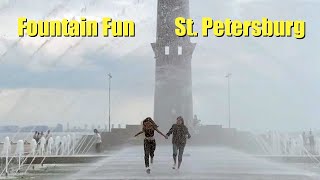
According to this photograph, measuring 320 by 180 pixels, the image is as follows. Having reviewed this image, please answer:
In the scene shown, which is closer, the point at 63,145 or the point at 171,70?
the point at 63,145

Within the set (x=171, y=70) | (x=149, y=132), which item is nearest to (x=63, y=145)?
(x=171, y=70)

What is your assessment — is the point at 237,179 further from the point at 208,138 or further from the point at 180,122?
the point at 208,138

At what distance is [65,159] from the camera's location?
82.9 feet

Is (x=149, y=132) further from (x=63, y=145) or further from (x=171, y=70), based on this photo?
(x=171, y=70)

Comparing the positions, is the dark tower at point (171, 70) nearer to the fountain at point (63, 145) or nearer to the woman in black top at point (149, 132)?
the fountain at point (63, 145)

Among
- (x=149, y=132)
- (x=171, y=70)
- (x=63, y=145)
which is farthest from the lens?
(x=171, y=70)

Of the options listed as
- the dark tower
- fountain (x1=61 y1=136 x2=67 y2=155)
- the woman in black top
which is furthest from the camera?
the dark tower

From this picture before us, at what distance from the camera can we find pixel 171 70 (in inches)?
1877

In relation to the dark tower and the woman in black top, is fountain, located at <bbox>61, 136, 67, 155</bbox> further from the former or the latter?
the woman in black top

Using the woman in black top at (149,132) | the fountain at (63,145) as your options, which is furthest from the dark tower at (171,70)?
the woman in black top at (149,132)

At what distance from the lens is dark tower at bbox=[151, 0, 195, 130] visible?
156 feet

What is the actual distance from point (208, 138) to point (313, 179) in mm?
34070

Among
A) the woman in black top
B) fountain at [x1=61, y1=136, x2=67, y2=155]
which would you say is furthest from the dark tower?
the woman in black top

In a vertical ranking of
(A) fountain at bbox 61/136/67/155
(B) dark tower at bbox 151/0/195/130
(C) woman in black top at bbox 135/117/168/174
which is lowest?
(A) fountain at bbox 61/136/67/155
